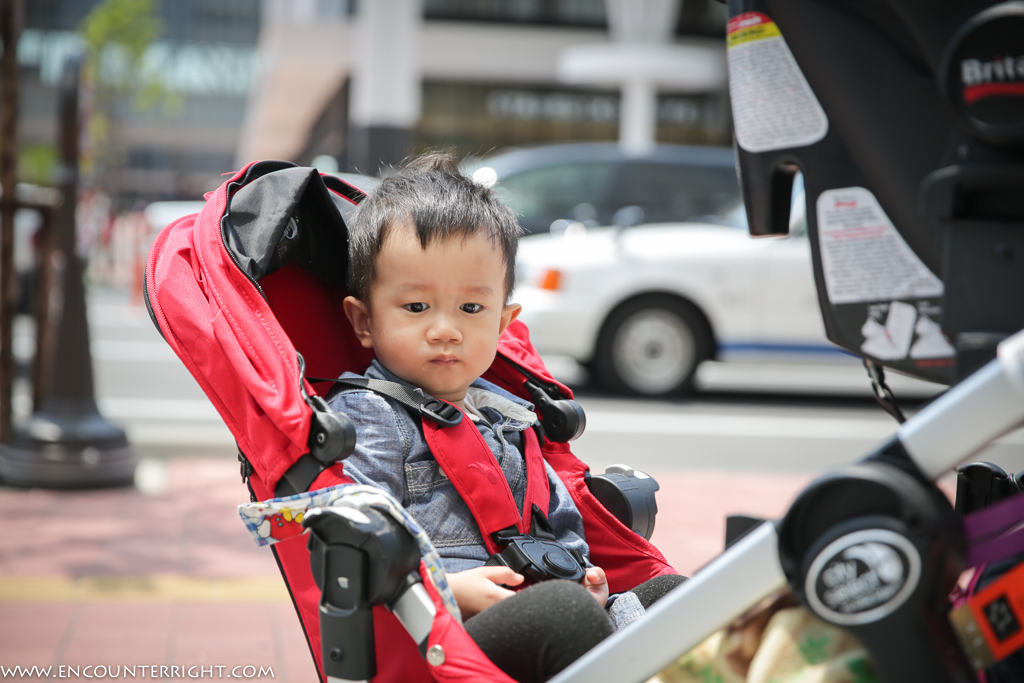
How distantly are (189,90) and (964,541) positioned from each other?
6699 centimetres

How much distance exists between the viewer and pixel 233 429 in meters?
1.69

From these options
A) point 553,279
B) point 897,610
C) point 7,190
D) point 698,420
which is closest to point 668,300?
point 553,279

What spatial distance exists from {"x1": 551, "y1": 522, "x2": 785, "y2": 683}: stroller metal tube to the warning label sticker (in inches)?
24.0

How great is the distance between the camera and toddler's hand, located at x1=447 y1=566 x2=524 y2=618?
5.46 ft

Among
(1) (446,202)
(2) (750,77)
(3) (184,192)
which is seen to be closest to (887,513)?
(2) (750,77)

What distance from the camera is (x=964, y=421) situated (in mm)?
1206

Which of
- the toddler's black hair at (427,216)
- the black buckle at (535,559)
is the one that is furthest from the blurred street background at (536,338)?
the black buckle at (535,559)

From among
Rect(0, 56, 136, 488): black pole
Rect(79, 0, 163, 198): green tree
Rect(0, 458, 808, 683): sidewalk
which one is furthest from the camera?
Rect(79, 0, 163, 198): green tree

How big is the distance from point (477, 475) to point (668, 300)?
6280 millimetres

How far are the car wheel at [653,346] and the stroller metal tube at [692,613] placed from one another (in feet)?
21.7

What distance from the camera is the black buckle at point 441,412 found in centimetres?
184

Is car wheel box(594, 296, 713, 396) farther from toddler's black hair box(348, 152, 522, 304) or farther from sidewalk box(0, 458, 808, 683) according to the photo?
toddler's black hair box(348, 152, 522, 304)

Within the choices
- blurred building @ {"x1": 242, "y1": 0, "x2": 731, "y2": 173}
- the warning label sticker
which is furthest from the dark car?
the warning label sticker

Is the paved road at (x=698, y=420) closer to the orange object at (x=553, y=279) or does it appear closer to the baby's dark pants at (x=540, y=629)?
the orange object at (x=553, y=279)
